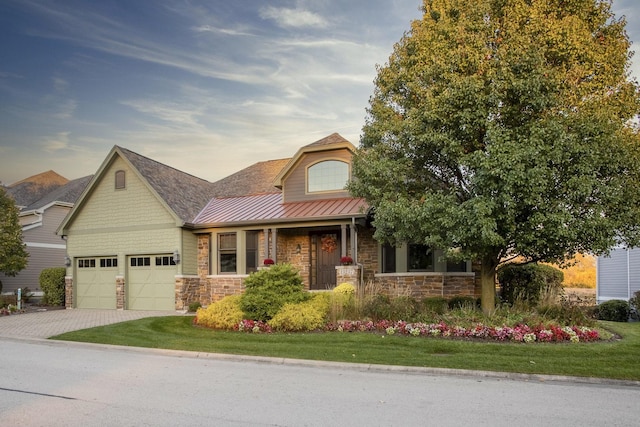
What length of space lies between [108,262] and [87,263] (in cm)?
124

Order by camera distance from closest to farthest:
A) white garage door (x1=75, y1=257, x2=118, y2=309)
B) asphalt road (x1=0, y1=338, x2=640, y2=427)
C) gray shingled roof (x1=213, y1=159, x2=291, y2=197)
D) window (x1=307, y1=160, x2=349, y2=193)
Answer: asphalt road (x1=0, y1=338, x2=640, y2=427), window (x1=307, y1=160, x2=349, y2=193), white garage door (x1=75, y1=257, x2=118, y2=309), gray shingled roof (x1=213, y1=159, x2=291, y2=197)

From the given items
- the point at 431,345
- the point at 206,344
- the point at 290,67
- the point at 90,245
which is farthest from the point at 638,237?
the point at 90,245

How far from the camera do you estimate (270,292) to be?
1402 cm

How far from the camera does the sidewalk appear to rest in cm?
1423

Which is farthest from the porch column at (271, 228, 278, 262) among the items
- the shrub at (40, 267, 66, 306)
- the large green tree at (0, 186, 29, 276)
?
the large green tree at (0, 186, 29, 276)

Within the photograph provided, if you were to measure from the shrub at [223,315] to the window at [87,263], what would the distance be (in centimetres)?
986

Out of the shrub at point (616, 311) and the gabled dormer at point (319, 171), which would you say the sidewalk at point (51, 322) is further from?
the shrub at point (616, 311)

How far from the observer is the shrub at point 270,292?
13.9 m

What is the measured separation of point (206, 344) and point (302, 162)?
10740 mm

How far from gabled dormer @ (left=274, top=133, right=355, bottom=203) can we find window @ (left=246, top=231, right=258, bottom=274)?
201 centimetres

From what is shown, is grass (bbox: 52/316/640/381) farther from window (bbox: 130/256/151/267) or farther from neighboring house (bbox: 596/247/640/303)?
window (bbox: 130/256/151/267)

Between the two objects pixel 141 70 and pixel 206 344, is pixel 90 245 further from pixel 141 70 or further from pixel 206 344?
pixel 206 344

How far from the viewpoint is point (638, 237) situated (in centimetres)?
1206

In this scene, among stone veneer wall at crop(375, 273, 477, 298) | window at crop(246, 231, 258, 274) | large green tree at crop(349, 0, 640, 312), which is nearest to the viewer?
large green tree at crop(349, 0, 640, 312)
